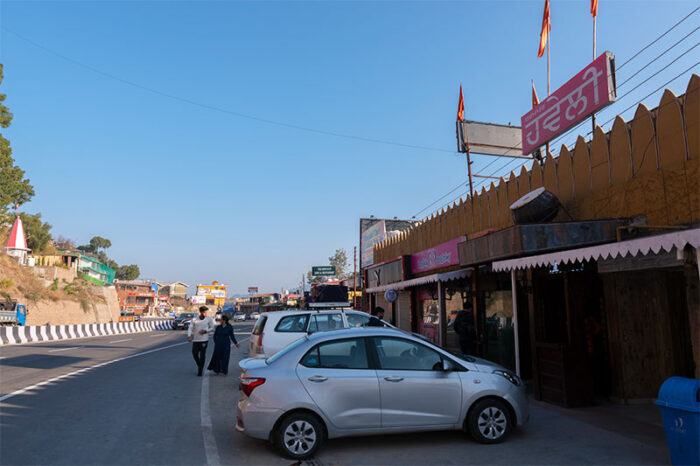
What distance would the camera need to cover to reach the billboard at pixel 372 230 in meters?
38.8

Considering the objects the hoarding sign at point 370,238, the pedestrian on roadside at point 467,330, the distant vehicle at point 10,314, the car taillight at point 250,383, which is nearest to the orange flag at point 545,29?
the pedestrian on roadside at point 467,330

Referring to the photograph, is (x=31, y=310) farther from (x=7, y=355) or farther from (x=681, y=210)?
(x=681, y=210)

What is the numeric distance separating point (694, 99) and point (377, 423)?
21.8 feet

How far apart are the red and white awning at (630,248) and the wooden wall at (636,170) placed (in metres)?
1.47

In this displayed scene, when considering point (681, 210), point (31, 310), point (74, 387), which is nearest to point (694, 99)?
point (681, 210)

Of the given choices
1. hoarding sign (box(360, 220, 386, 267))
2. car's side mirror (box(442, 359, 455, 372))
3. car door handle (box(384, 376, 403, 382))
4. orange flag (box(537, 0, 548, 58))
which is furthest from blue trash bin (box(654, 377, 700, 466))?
hoarding sign (box(360, 220, 386, 267))

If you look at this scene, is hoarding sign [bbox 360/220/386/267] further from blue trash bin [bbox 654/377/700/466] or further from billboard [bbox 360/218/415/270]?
blue trash bin [bbox 654/377/700/466]

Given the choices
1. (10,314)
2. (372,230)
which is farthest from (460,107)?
(10,314)

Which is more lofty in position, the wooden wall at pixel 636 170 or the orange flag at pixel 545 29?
the orange flag at pixel 545 29

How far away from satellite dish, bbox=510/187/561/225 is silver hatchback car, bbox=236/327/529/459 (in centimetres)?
396

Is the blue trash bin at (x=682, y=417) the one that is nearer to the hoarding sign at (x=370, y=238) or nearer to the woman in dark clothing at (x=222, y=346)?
the woman in dark clothing at (x=222, y=346)

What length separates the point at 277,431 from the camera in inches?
213

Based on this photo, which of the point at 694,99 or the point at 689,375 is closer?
the point at 694,99

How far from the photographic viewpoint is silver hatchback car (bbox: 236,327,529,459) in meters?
5.44
